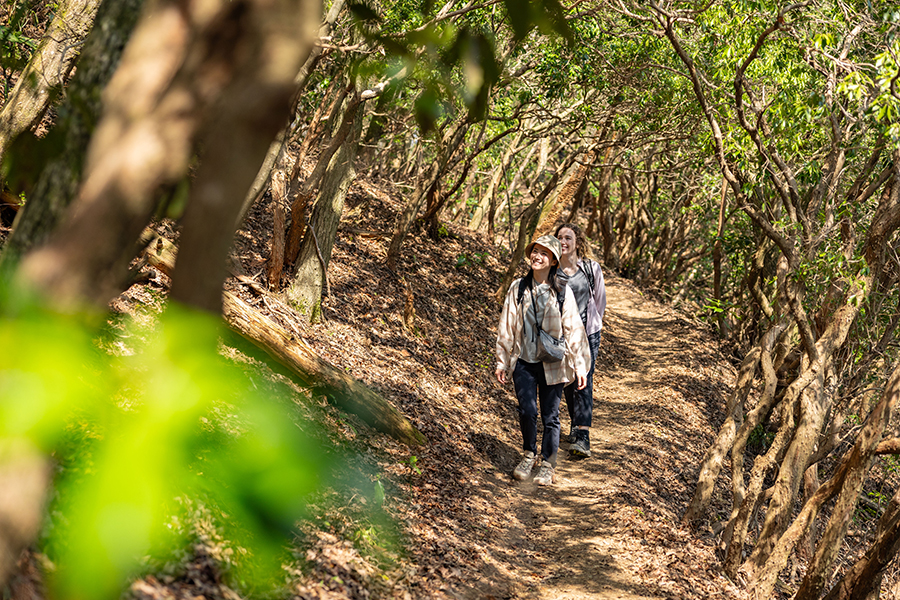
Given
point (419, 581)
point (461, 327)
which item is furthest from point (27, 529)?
point (461, 327)

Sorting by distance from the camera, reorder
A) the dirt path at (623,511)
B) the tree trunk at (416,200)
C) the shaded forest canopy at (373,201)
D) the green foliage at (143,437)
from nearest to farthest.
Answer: the green foliage at (143,437) → the shaded forest canopy at (373,201) → the dirt path at (623,511) → the tree trunk at (416,200)

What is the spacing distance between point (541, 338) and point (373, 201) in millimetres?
10355

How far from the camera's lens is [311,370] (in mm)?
6414

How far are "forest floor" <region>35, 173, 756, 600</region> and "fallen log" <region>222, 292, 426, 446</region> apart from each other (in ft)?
0.51

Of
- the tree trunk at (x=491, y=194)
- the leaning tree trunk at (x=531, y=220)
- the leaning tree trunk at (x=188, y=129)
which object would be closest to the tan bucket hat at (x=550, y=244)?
the leaning tree trunk at (x=188, y=129)

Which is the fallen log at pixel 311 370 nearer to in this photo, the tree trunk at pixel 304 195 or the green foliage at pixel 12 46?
the tree trunk at pixel 304 195

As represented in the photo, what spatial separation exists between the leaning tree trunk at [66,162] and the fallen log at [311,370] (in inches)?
197

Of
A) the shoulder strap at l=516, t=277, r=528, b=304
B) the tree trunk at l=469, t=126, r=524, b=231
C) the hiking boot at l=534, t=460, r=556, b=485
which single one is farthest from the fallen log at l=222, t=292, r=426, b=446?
the tree trunk at l=469, t=126, r=524, b=231

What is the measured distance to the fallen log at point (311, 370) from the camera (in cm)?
631

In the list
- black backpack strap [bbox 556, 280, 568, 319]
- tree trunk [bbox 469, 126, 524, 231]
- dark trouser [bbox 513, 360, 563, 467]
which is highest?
tree trunk [bbox 469, 126, 524, 231]

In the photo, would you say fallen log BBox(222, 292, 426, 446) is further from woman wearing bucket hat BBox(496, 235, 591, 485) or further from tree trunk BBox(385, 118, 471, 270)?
tree trunk BBox(385, 118, 471, 270)

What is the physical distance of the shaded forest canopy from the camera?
80 centimetres

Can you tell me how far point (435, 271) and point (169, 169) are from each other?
43.2 feet

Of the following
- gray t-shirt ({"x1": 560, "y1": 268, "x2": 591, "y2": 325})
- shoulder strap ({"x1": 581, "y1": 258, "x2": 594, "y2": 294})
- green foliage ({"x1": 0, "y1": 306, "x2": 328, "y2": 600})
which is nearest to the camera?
green foliage ({"x1": 0, "y1": 306, "x2": 328, "y2": 600})
